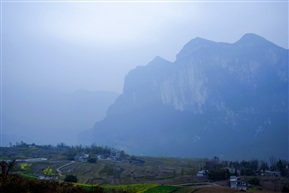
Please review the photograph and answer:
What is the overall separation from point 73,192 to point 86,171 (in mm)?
48141

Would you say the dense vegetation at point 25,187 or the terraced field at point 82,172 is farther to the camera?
the terraced field at point 82,172

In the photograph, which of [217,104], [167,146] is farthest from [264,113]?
[167,146]

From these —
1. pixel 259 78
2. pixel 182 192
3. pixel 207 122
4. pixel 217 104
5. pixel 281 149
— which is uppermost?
pixel 259 78

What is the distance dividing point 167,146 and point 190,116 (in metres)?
25.6

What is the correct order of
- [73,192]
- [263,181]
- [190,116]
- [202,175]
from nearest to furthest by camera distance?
[73,192] < [263,181] < [202,175] < [190,116]

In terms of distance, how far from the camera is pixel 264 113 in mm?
173125

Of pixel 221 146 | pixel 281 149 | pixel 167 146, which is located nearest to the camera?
pixel 281 149

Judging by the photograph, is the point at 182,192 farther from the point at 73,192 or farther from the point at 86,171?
the point at 86,171

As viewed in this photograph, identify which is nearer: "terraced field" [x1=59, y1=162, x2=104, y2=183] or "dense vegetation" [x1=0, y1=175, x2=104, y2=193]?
"dense vegetation" [x1=0, y1=175, x2=104, y2=193]

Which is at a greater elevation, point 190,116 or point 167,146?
point 190,116

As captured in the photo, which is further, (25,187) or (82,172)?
(82,172)

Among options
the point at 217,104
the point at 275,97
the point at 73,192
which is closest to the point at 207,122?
the point at 217,104

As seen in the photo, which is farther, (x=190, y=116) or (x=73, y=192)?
(x=190, y=116)

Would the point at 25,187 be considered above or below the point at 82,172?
above
